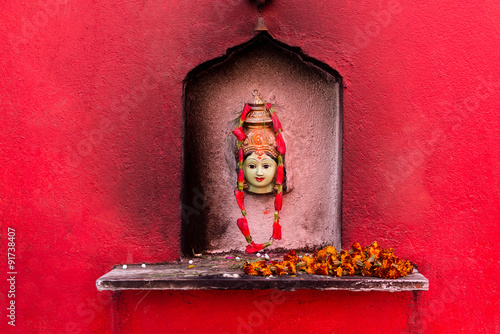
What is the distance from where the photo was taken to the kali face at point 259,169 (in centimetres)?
291

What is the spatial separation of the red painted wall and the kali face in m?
0.53

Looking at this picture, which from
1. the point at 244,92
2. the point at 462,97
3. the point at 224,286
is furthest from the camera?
the point at 244,92

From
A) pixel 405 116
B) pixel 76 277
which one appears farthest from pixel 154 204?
pixel 405 116

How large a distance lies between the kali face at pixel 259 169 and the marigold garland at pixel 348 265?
603 mm

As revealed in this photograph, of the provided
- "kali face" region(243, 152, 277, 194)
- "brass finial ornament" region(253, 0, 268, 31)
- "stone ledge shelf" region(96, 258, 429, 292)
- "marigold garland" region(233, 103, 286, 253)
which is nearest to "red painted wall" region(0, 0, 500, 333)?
"brass finial ornament" region(253, 0, 268, 31)

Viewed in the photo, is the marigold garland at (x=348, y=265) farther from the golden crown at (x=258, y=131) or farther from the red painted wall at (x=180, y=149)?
the golden crown at (x=258, y=131)

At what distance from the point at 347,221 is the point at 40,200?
2.04 meters

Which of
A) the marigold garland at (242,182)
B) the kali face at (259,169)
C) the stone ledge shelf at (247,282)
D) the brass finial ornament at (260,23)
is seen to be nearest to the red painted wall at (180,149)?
the brass finial ornament at (260,23)

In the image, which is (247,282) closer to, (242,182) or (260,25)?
(242,182)

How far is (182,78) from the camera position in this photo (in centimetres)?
268

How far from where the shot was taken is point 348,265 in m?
2.45

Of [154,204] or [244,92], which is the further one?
[244,92]

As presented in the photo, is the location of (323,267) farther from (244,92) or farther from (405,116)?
(244,92)

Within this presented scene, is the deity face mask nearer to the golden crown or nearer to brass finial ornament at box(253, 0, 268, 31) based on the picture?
the golden crown
